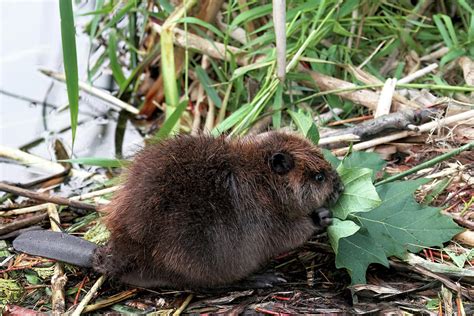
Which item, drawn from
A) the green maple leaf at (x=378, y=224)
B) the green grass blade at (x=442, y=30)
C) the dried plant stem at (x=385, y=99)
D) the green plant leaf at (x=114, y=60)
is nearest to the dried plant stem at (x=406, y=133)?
the dried plant stem at (x=385, y=99)

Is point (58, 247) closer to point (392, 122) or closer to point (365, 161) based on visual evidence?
point (365, 161)

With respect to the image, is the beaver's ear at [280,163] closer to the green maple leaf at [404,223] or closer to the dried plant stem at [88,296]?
the green maple leaf at [404,223]

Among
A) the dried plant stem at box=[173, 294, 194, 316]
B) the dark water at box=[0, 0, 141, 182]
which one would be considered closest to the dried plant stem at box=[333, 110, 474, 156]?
the dried plant stem at box=[173, 294, 194, 316]

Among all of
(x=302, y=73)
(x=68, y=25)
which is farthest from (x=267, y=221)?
(x=302, y=73)

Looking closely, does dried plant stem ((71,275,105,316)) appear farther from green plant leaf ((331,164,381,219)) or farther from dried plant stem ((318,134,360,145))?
dried plant stem ((318,134,360,145))

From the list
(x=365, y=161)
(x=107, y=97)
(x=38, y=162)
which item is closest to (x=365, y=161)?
(x=365, y=161)

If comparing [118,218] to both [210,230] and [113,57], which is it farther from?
[113,57]
